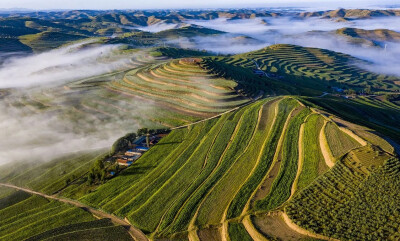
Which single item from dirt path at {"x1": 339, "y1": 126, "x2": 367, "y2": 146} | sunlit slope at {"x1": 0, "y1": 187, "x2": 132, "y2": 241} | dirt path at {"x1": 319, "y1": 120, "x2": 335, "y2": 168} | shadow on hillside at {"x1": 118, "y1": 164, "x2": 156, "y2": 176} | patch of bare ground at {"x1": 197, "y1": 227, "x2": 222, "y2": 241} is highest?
dirt path at {"x1": 339, "y1": 126, "x2": 367, "y2": 146}

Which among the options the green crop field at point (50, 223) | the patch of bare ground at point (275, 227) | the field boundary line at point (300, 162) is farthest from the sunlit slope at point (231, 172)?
the green crop field at point (50, 223)

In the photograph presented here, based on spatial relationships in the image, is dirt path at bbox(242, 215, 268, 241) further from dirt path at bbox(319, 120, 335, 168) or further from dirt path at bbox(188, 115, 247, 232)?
dirt path at bbox(319, 120, 335, 168)

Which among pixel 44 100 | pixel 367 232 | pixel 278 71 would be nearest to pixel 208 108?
pixel 367 232

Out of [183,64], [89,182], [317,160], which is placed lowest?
[89,182]

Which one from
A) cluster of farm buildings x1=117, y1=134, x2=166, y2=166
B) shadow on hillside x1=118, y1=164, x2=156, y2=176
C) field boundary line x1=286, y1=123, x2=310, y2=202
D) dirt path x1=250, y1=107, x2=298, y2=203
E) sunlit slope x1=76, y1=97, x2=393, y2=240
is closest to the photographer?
sunlit slope x1=76, y1=97, x2=393, y2=240

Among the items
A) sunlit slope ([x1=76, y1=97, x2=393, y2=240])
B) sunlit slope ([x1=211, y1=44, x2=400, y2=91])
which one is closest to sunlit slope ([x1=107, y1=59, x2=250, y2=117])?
sunlit slope ([x1=76, y1=97, x2=393, y2=240])

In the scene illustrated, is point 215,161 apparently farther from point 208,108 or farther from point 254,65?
point 254,65
